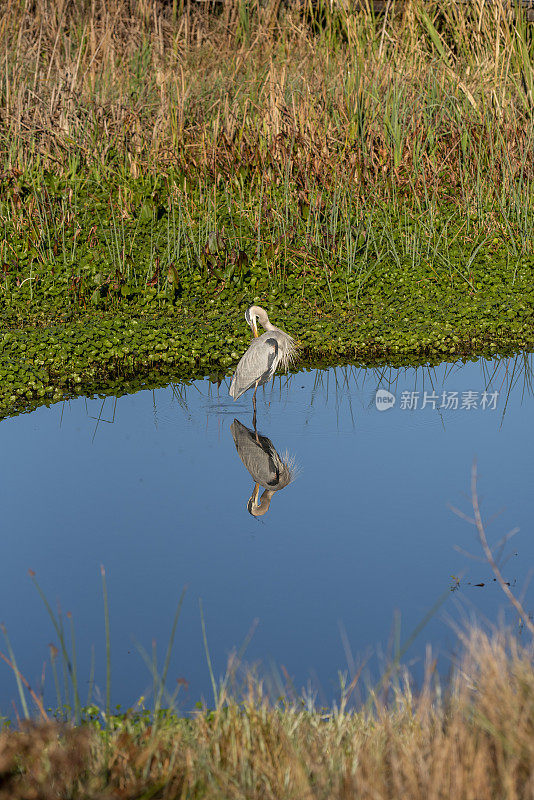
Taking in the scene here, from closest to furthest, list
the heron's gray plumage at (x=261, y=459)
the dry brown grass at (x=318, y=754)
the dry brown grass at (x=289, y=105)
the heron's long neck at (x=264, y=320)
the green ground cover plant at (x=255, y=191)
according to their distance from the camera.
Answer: the dry brown grass at (x=318, y=754), the heron's gray plumage at (x=261, y=459), the heron's long neck at (x=264, y=320), the green ground cover plant at (x=255, y=191), the dry brown grass at (x=289, y=105)

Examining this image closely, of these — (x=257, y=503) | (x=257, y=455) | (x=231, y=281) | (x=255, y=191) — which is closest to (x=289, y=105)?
(x=255, y=191)

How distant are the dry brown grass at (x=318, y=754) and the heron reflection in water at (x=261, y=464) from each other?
1.78m

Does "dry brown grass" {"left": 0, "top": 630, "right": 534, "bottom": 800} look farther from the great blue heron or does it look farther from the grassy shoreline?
the grassy shoreline

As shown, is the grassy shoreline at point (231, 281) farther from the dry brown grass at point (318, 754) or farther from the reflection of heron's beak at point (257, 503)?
the dry brown grass at point (318, 754)

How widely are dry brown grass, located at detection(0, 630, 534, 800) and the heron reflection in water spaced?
5.82ft

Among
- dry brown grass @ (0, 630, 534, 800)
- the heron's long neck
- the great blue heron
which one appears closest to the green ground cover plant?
the heron's long neck

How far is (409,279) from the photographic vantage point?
24.3 feet

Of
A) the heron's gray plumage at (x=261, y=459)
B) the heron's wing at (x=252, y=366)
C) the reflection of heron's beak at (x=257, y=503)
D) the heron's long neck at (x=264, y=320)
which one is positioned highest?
the heron's long neck at (x=264, y=320)

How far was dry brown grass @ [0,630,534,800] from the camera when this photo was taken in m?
2.21

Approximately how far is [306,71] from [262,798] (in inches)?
302

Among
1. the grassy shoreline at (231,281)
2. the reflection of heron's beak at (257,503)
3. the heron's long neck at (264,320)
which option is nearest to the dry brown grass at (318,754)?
the reflection of heron's beak at (257,503)

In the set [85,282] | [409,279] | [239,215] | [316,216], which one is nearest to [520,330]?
[409,279]

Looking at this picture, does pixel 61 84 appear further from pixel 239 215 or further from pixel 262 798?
pixel 262 798

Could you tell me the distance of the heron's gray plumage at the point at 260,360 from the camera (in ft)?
18.3
